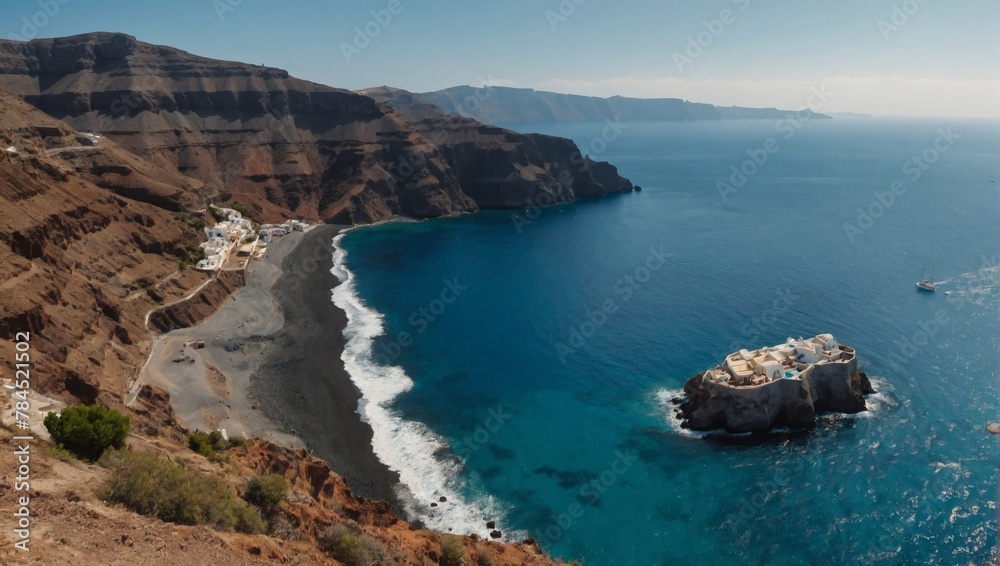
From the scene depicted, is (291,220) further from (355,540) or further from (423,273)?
(355,540)

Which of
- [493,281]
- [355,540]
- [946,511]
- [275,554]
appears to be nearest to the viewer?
[275,554]

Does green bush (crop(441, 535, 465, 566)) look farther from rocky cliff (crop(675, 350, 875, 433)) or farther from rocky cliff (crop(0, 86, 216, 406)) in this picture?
rocky cliff (crop(675, 350, 875, 433))

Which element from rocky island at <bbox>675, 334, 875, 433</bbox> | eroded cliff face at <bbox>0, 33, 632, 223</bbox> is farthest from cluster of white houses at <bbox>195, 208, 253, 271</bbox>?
rocky island at <bbox>675, 334, 875, 433</bbox>

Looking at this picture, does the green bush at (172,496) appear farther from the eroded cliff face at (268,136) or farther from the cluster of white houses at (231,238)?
the eroded cliff face at (268,136)

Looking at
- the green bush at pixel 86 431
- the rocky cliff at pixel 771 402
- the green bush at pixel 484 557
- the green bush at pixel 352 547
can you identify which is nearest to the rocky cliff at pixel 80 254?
the green bush at pixel 86 431

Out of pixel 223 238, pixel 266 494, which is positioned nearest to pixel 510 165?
pixel 223 238

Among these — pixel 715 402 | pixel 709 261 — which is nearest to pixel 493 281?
pixel 709 261
